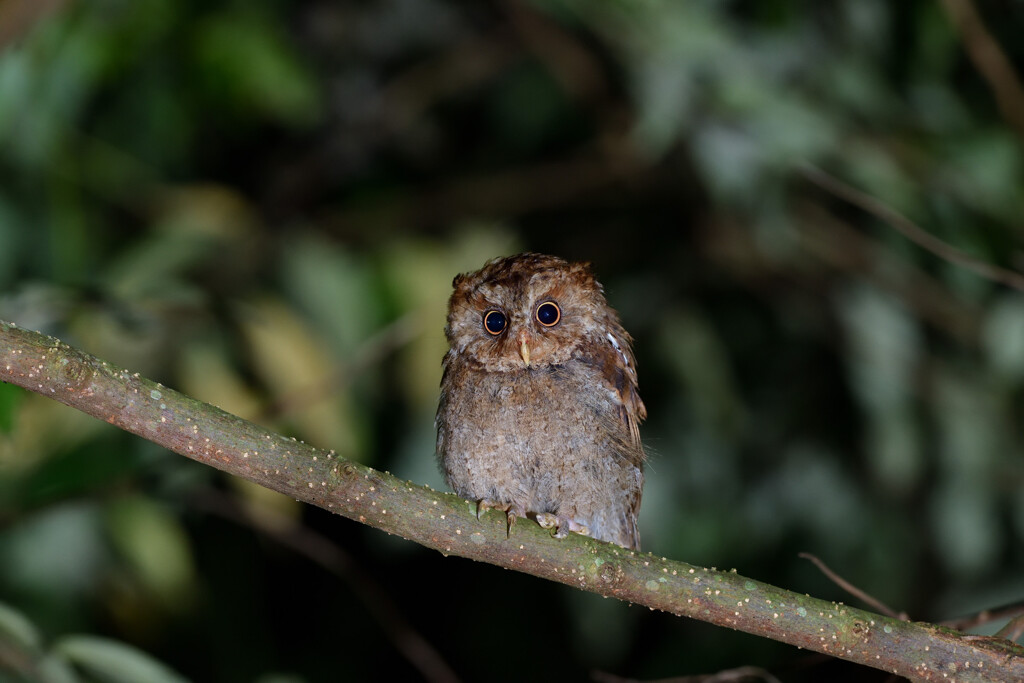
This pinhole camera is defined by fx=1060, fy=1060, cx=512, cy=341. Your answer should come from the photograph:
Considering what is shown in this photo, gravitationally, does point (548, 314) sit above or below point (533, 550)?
above

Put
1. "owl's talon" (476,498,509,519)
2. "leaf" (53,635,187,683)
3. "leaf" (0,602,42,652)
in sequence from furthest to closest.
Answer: "leaf" (53,635,187,683) < "leaf" (0,602,42,652) < "owl's talon" (476,498,509,519)

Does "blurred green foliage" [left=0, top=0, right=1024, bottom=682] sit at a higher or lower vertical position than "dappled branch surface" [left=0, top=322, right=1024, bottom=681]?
higher

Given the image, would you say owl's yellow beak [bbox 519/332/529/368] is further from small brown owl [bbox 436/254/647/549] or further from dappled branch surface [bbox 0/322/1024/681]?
dappled branch surface [bbox 0/322/1024/681]

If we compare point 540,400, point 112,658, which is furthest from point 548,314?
point 112,658

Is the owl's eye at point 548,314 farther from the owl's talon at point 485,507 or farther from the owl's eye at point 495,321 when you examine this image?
the owl's talon at point 485,507

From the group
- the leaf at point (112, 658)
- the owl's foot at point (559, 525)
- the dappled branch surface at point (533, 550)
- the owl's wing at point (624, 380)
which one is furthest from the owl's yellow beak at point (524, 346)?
the leaf at point (112, 658)

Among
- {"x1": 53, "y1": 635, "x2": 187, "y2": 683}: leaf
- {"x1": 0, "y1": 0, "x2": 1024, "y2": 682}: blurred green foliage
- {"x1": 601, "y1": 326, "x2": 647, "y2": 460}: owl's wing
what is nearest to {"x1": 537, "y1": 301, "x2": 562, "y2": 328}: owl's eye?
{"x1": 601, "y1": 326, "x2": 647, "y2": 460}: owl's wing

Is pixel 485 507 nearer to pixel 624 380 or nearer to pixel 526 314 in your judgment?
pixel 526 314
